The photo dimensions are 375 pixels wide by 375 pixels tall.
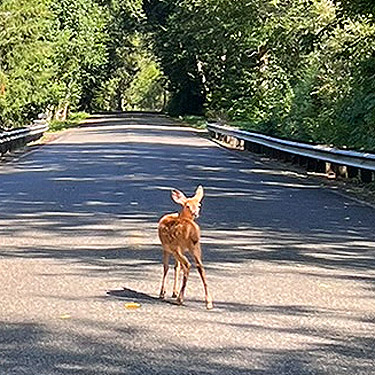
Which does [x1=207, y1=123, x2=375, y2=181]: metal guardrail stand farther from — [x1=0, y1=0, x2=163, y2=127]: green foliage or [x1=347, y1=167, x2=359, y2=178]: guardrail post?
[x1=0, y1=0, x2=163, y2=127]: green foliage

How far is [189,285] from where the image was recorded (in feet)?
27.5

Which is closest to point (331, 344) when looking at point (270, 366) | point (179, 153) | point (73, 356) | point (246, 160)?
point (270, 366)

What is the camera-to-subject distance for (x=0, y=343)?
638 cm

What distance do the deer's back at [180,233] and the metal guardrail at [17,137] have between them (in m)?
19.6

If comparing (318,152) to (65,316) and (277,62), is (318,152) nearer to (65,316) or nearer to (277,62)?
(65,316)

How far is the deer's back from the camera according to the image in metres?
7.36

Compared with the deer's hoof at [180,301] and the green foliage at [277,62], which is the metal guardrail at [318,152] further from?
the deer's hoof at [180,301]

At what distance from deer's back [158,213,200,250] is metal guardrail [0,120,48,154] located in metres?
19.6

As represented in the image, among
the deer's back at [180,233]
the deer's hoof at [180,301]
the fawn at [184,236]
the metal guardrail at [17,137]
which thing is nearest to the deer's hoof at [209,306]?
the fawn at [184,236]

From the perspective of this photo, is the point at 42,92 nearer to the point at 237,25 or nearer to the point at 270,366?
the point at 237,25

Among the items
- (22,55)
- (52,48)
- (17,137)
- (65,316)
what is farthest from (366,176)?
(52,48)

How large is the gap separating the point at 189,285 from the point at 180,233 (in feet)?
3.62

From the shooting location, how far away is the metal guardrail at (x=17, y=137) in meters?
27.1

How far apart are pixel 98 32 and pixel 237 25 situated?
59.8 ft
